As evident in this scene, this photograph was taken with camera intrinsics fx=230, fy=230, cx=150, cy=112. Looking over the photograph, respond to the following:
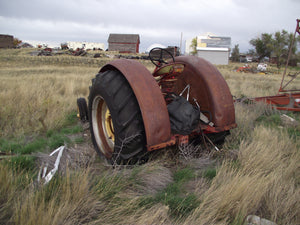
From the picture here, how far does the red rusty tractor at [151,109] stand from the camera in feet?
7.57

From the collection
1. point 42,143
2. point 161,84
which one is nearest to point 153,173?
point 161,84

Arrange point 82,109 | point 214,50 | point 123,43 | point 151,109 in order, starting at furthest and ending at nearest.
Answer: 1. point 123,43
2. point 214,50
3. point 82,109
4. point 151,109

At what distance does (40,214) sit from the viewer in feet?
5.17

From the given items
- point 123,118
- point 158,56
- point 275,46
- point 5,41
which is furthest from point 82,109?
point 5,41

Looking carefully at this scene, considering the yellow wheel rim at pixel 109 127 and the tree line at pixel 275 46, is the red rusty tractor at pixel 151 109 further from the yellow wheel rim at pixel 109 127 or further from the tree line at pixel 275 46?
the tree line at pixel 275 46

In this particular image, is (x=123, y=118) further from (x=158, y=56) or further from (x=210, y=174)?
(x=158, y=56)

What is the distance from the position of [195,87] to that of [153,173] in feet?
4.27

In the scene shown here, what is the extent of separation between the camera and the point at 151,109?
2.27 meters

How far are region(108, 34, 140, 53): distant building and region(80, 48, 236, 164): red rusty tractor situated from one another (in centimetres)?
4740

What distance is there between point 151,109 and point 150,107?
0.02 metres

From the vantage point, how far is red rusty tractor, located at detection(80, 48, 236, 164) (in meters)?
2.31

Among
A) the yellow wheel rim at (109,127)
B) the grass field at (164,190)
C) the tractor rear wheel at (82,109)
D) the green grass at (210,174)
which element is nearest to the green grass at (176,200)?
the grass field at (164,190)

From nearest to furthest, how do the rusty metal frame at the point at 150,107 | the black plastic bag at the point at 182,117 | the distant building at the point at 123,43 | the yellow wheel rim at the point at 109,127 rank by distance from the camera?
the rusty metal frame at the point at 150,107, the black plastic bag at the point at 182,117, the yellow wheel rim at the point at 109,127, the distant building at the point at 123,43

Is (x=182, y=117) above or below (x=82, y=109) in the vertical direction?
above
